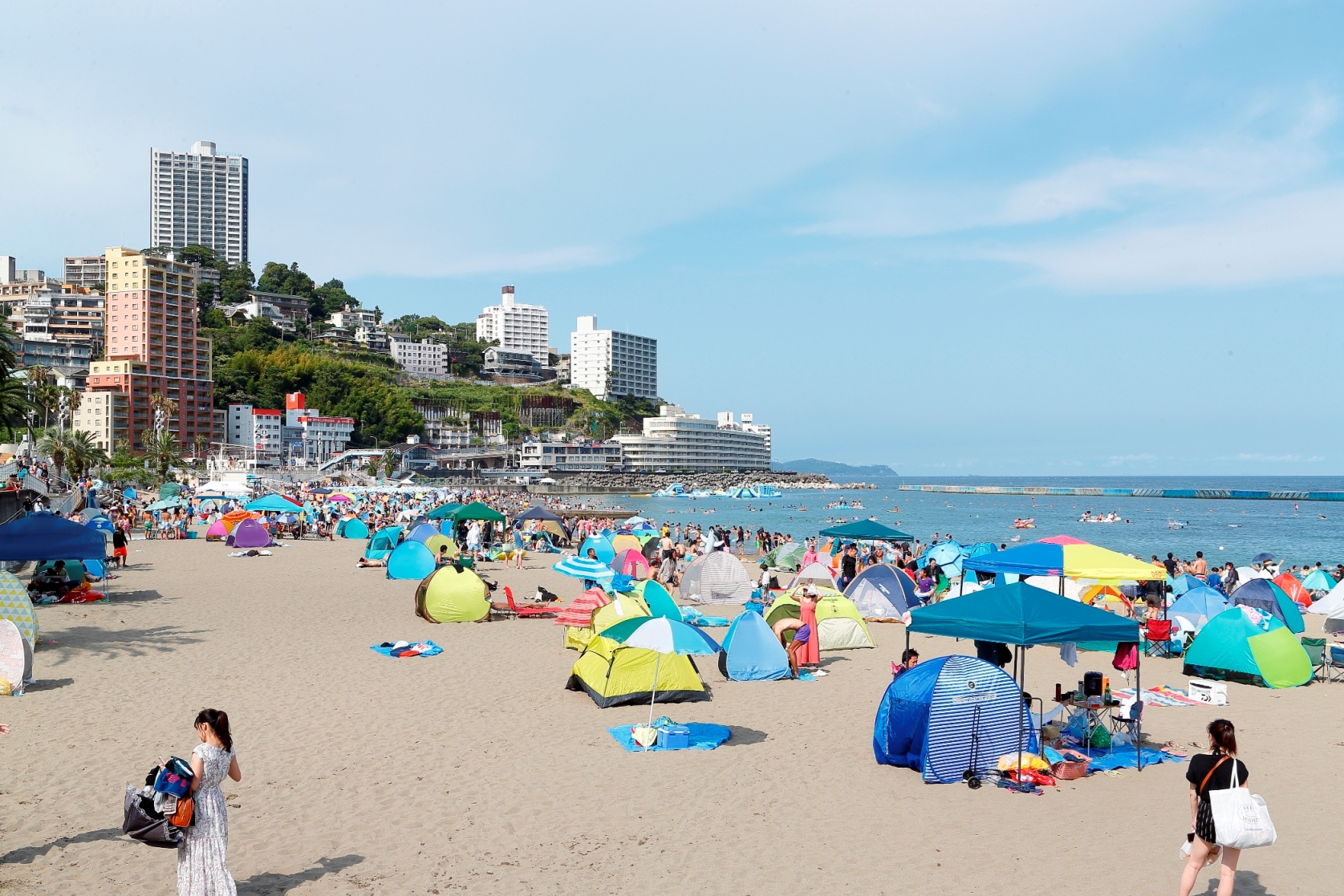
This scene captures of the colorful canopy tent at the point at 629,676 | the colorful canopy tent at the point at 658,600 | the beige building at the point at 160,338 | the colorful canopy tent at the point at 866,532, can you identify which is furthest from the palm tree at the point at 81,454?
the colorful canopy tent at the point at 629,676

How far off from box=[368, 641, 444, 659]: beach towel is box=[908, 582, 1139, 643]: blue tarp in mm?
7725

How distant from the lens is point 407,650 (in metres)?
13.2

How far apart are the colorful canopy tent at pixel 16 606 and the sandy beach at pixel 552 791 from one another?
1.98ft

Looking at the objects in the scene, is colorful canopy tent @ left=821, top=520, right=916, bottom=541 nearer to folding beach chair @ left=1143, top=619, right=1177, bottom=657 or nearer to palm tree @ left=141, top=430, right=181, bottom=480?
folding beach chair @ left=1143, top=619, right=1177, bottom=657

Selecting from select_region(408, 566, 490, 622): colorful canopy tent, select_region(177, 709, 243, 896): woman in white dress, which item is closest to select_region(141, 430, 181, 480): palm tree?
select_region(408, 566, 490, 622): colorful canopy tent

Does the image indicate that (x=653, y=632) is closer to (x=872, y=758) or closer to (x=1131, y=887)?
(x=872, y=758)

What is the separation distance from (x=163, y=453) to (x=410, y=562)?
56248 millimetres

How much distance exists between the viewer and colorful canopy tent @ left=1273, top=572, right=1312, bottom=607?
72.8 ft

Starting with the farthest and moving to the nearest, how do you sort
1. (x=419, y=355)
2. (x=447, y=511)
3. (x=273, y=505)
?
(x=419, y=355)
(x=273, y=505)
(x=447, y=511)

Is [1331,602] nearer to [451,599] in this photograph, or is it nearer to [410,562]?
[451,599]

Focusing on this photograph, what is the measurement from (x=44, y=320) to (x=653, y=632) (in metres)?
128

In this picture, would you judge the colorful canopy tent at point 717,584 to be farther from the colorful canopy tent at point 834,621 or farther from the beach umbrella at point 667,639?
the beach umbrella at point 667,639

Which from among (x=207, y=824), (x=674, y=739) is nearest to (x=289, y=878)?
(x=207, y=824)

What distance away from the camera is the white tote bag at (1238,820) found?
521 cm
